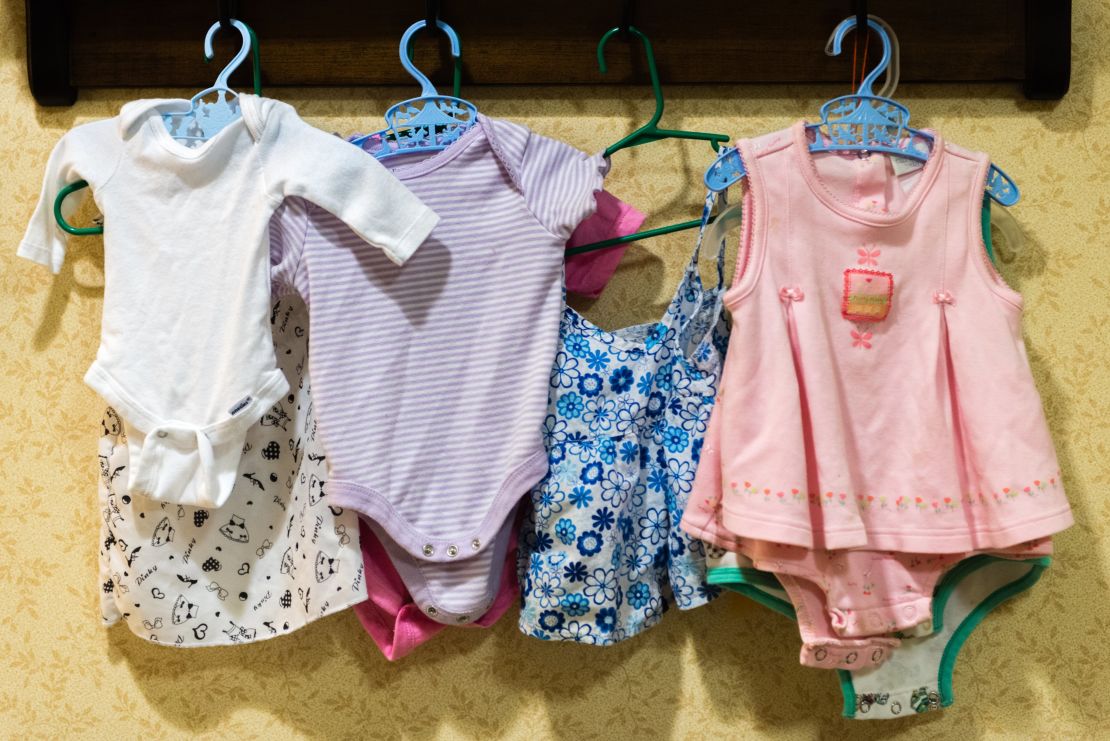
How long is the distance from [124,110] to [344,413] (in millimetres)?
433

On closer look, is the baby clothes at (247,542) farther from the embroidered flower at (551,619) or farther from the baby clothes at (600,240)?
the baby clothes at (600,240)

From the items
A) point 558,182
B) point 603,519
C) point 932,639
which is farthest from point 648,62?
point 932,639

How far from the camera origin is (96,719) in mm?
1271

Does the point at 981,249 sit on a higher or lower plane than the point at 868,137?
lower

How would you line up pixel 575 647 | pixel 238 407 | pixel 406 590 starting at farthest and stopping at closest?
pixel 575 647, pixel 406 590, pixel 238 407

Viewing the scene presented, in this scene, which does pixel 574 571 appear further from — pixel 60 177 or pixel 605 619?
pixel 60 177

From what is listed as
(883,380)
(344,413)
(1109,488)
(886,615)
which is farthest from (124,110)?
(1109,488)

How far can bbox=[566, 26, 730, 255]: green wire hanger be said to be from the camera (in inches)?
45.6

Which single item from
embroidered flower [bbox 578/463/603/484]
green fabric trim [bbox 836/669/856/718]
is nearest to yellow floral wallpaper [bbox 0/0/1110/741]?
green fabric trim [bbox 836/669/856/718]

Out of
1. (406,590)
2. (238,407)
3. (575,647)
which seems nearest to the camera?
(238,407)

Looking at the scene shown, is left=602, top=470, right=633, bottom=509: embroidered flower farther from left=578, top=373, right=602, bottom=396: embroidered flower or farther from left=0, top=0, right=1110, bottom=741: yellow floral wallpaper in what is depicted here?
left=0, top=0, right=1110, bottom=741: yellow floral wallpaper

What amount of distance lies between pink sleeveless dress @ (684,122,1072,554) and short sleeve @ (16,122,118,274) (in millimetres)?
736

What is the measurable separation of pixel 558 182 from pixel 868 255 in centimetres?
36

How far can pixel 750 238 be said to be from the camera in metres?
1.08
